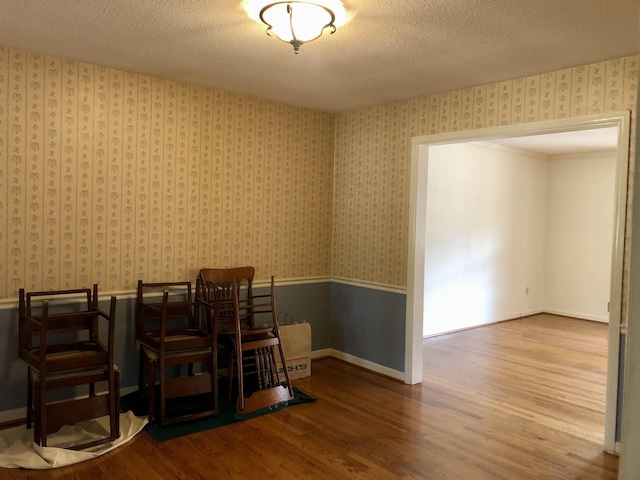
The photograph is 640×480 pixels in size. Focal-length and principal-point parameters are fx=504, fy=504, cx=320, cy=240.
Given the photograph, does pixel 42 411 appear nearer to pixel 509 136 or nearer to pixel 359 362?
pixel 359 362

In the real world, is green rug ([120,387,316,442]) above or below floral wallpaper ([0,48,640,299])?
below

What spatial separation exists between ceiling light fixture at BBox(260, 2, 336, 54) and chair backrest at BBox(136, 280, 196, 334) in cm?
184

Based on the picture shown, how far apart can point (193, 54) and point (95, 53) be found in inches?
24.1

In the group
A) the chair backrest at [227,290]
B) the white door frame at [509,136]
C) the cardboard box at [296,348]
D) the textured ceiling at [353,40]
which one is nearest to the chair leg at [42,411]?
the chair backrest at [227,290]

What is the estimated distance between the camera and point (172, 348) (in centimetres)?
322

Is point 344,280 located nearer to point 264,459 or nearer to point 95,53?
point 264,459

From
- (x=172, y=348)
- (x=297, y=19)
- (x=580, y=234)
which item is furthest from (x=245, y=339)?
(x=580, y=234)

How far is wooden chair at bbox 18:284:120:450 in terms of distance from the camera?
273 centimetres

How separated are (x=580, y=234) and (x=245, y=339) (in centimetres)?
552

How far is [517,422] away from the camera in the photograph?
11.1 ft

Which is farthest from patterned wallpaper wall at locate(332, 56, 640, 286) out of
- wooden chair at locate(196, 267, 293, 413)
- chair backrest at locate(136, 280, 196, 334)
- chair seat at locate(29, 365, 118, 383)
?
chair seat at locate(29, 365, 118, 383)

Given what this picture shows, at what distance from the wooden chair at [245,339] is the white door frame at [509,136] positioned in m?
1.11

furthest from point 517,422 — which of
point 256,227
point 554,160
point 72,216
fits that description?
point 554,160

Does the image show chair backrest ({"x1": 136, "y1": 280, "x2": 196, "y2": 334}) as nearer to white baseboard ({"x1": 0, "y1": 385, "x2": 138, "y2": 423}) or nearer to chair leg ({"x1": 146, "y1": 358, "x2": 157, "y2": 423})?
chair leg ({"x1": 146, "y1": 358, "x2": 157, "y2": 423})
